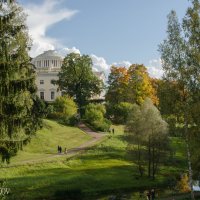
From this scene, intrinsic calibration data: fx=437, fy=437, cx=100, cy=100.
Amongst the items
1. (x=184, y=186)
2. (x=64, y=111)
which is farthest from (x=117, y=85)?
(x=184, y=186)

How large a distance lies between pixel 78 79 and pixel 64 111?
16.7 meters

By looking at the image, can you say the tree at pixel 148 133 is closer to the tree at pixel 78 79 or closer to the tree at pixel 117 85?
the tree at pixel 117 85

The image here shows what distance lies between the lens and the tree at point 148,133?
61.7m

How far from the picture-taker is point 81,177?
57906 mm

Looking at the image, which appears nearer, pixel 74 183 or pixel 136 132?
pixel 74 183

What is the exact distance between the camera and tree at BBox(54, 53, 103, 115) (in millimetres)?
115688

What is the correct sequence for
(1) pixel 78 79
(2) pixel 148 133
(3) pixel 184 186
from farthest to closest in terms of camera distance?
(1) pixel 78 79, (2) pixel 148 133, (3) pixel 184 186

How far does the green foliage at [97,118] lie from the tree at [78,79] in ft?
34.7

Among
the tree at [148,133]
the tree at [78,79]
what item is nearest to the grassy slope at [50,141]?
the tree at [148,133]

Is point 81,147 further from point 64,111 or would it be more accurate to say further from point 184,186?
point 184,186

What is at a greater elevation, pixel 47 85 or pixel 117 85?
pixel 47 85

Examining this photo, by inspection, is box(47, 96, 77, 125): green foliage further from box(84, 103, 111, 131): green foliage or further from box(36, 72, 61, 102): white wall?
box(36, 72, 61, 102): white wall

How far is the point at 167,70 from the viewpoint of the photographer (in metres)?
40.2

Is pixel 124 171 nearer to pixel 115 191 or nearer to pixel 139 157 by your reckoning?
pixel 139 157
